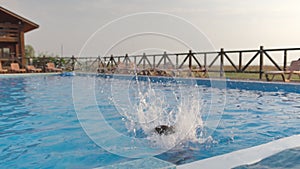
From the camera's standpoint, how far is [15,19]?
17.2m

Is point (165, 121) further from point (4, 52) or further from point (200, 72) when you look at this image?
point (4, 52)

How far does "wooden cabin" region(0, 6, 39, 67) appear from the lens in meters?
16.7

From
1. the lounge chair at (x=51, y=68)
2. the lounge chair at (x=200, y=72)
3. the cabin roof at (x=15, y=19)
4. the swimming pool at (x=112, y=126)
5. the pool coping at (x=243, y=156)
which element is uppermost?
the cabin roof at (x=15, y=19)

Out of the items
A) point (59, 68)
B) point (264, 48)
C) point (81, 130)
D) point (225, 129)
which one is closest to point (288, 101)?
point (225, 129)

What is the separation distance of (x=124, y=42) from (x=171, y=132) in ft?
3.50

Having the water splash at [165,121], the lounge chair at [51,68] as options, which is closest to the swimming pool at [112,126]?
the water splash at [165,121]

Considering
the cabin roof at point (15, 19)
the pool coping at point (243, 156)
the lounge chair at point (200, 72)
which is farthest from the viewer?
the cabin roof at point (15, 19)

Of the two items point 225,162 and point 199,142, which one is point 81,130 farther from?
point 225,162

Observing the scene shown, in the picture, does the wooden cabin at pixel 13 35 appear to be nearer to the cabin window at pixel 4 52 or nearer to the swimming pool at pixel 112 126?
the cabin window at pixel 4 52

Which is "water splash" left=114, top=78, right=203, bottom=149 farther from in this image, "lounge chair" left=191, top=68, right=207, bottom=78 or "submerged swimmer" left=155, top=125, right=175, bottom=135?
"lounge chair" left=191, top=68, right=207, bottom=78

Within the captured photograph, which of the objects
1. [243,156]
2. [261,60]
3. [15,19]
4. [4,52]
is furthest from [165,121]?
[4,52]

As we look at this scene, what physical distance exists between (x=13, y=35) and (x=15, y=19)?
0.96 meters

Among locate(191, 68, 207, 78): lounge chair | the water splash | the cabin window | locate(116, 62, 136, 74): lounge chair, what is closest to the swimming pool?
the water splash

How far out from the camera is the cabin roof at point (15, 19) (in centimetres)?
1643
